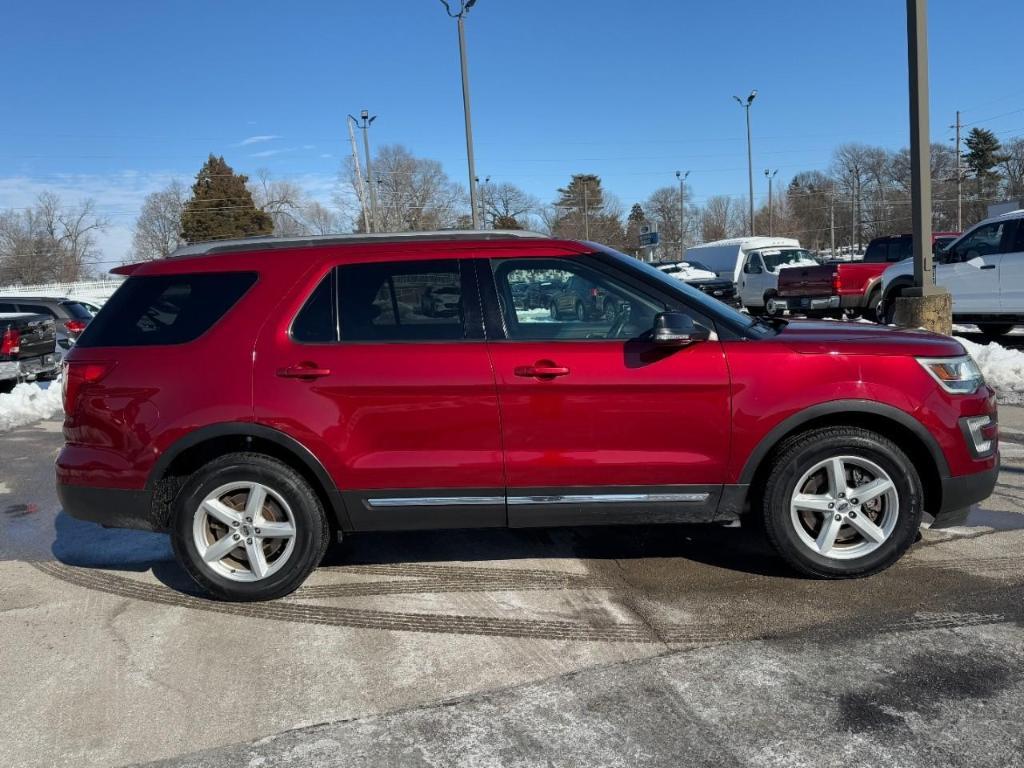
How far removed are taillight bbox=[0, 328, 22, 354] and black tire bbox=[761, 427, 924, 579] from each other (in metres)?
12.1

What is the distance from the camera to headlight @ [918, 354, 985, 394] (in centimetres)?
380

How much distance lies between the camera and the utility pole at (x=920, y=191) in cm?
897

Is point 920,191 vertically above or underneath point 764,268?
above

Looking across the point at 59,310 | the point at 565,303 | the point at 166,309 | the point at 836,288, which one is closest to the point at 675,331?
the point at 565,303

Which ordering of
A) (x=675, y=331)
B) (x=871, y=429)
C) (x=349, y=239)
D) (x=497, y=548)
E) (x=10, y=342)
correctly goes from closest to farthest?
1. (x=675, y=331)
2. (x=871, y=429)
3. (x=349, y=239)
4. (x=497, y=548)
5. (x=10, y=342)

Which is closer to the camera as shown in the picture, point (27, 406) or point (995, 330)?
point (27, 406)

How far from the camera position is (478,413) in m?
3.80

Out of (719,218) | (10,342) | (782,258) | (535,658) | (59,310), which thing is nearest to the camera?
(535,658)

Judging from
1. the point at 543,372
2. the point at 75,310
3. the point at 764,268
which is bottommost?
the point at 543,372

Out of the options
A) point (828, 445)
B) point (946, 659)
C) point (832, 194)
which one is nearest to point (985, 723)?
point (946, 659)

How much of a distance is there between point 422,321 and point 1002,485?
4311 millimetres

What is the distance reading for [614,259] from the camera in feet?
13.2

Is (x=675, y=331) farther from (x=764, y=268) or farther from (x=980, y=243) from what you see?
(x=764, y=268)

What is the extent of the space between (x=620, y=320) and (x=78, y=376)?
2.77m
